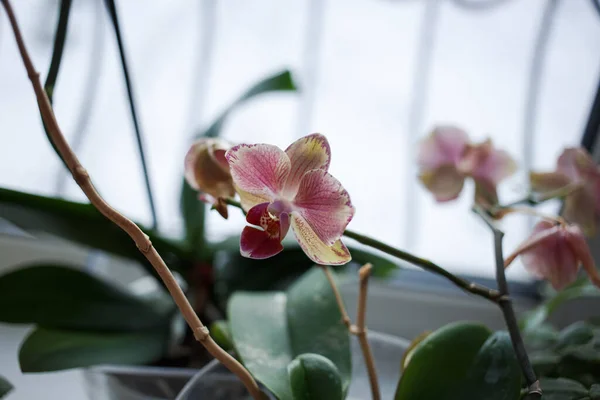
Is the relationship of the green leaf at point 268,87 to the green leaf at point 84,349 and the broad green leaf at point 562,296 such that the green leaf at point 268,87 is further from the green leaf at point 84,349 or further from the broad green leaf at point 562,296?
the broad green leaf at point 562,296

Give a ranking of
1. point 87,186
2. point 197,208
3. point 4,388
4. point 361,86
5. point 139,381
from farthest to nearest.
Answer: point 361,86 < point 197,208 < point 139,381 < point 4,388 < point 87,186

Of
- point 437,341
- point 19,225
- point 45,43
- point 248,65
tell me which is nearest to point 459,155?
point 437,341

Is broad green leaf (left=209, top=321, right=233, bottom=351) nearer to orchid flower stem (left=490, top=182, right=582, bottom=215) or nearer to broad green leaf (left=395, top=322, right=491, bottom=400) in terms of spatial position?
broad green leaf (left=395, top=322, right=491, bottom=400)

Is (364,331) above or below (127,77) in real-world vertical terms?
below

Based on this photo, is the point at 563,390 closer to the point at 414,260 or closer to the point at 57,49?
the point at 414,260

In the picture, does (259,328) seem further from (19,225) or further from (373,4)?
Answer: (373,4)

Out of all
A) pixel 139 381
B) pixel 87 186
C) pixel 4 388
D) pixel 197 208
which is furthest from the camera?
pixel 197 208

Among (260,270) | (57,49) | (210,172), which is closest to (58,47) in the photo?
(57,49)

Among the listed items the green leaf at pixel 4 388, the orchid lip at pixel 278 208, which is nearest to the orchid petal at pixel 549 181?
the orchid lip at pixel 278 208
